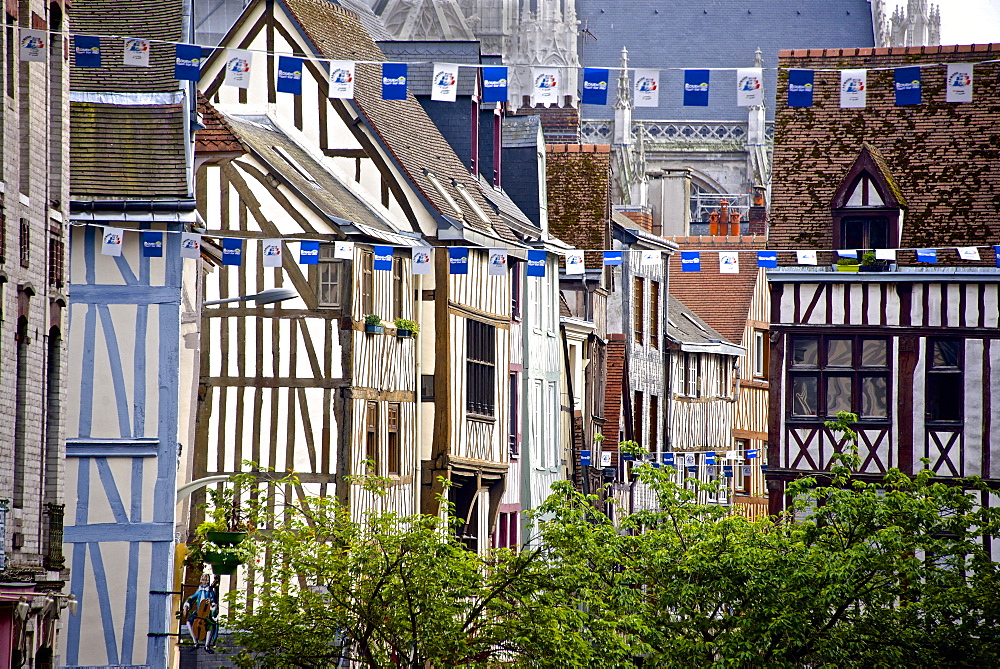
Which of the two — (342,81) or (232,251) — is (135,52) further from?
(232,251)

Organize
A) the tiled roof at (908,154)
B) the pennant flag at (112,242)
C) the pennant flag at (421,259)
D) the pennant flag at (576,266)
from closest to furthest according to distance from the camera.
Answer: the pennant flag at (112,242), the pennant flag at (421,259), the pennant flag at (576,266), the tiled roof at (908,154)

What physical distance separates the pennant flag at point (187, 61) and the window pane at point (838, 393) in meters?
13.7

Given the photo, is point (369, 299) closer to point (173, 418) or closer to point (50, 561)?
point (173, 418)

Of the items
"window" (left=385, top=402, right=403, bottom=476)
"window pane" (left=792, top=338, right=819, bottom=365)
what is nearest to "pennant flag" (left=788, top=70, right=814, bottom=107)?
"window" (left=385, top=402, right=403, bottom=476)

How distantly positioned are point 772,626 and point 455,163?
12.3m

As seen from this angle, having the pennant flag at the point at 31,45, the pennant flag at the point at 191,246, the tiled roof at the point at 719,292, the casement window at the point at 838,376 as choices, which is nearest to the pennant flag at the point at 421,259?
the pennant flag at the point at 191,246

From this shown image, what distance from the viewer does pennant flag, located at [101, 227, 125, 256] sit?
18781mm

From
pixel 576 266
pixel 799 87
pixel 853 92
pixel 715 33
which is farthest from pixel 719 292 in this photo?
pixel 715 33

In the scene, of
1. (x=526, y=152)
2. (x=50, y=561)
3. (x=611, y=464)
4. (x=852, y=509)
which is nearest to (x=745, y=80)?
(x=852, y=509)

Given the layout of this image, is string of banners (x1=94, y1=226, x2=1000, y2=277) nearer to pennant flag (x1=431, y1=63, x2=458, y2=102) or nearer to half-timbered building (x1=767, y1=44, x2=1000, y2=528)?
half-timbered building (x1=767, y1=44, x2=1000, y2=528)

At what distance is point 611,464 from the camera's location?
113ft

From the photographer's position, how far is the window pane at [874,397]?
1067 inches

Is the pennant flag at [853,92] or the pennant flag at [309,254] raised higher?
the pennant flag at [853,92]

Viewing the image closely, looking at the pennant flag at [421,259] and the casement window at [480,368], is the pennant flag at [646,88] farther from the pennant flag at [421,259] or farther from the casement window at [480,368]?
the casement window at [480,368]
